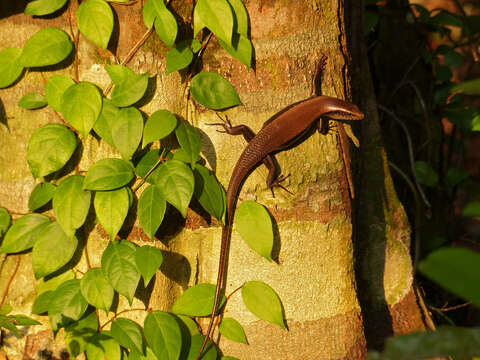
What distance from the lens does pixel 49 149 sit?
158 cm

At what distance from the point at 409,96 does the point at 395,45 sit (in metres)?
0.36

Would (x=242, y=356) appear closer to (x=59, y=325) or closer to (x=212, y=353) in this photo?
(x=212, y=353)

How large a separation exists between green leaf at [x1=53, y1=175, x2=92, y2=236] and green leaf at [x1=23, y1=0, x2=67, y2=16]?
627mm

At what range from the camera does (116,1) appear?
155cm

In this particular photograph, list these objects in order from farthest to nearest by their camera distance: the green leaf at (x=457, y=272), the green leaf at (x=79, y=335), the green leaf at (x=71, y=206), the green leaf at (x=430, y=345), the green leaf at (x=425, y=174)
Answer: the green leaf at (x=425, y=174) → the green leaf at (x=79, y=335) → the green leaf at (x=71, y=206) → the green leaf at (x=430, y=345) → the green leaf at (x=457, y=272)

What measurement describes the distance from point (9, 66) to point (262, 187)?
105 centimetres

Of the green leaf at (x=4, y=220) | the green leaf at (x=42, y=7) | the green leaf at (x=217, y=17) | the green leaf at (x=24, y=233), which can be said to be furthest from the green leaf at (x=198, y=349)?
the green leaf at (x=42, y=7)

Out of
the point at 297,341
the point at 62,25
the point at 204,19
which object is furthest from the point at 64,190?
the point at 297,341

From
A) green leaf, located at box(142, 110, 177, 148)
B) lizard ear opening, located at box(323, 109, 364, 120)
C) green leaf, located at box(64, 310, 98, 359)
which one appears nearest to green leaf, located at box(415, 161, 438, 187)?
lizard ear opening, located at box(323, 109, 364, 120)

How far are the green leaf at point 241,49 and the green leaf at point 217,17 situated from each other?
72 millimetres

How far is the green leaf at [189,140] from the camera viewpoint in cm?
151

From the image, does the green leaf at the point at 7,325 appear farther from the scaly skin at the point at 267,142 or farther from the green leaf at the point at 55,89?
the green leaf at the point at 55,89

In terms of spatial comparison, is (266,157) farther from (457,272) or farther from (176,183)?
(457,272)

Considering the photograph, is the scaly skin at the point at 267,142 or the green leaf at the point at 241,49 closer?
the green leaf at the point at 241,49
